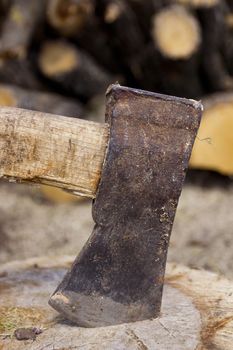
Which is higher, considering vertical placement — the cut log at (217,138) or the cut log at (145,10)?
the cut log at (145,10)

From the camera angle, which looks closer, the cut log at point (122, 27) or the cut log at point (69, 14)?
the cut log at point (69, 14)

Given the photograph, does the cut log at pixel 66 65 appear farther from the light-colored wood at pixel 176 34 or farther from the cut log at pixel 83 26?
the light-colored wood at pixel 176 34

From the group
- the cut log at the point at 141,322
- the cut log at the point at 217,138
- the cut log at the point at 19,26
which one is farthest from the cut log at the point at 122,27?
the cut log at the point at 141,322

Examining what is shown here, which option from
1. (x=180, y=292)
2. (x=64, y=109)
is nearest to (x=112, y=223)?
(x=180, y=292)

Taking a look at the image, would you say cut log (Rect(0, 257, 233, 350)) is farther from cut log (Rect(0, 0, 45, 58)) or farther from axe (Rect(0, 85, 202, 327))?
cut log (Rect(0, 0, 45, 58))

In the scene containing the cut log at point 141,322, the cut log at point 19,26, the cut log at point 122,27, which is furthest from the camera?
the cut log at point 122,27

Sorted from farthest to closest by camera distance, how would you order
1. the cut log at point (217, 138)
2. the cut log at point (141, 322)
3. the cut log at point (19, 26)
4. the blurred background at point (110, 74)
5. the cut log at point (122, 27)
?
the cut log at point (122, 27)
the cut log at point (19, 26)
the cut log at point (217, 138)
the blurred background at point (110, 74)
the cut log at point (141, 322)

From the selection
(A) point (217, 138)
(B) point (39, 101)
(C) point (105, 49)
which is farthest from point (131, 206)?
(C) point (105, 49)
